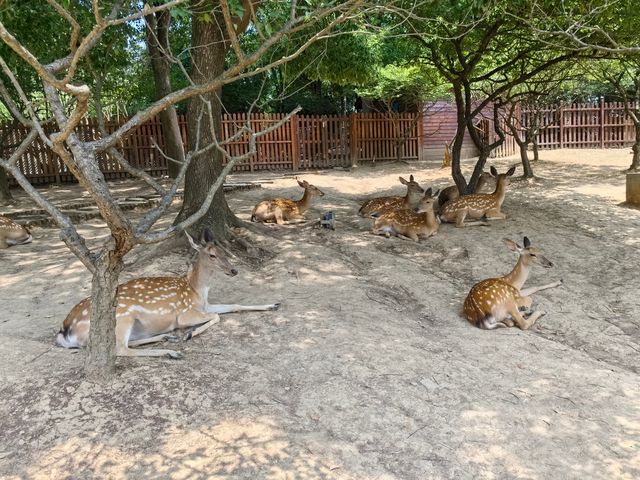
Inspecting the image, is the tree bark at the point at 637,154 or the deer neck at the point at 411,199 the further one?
the tree bark at the point at 637,154

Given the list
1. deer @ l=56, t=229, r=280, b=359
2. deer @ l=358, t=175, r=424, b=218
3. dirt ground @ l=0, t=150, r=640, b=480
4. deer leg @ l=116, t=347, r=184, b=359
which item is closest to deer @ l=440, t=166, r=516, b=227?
deer @ l=358, t=175, r=424, b=218

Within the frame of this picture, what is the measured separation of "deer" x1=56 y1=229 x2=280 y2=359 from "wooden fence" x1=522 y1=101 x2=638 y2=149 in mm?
20075

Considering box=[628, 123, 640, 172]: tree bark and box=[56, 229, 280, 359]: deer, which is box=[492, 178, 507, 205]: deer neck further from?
box=[628, 123, 640, 172]: tree bark

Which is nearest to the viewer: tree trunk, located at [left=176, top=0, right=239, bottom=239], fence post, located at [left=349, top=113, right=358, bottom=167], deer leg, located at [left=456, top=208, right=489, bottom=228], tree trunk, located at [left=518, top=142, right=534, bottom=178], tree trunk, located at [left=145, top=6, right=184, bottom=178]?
tree trunk, located at [left=176, top=0, right=239, bottom=239]

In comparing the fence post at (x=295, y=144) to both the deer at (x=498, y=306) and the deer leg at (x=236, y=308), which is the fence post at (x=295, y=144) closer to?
the deer at (x=498, y=306)

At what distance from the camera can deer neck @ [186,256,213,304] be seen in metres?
5.33

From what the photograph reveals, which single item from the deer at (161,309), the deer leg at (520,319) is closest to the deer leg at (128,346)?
the deer at (161,309)

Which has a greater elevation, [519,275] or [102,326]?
[102,326]

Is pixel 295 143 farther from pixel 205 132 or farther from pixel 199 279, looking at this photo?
pixel 199 279

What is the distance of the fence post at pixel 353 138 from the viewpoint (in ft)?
63.3

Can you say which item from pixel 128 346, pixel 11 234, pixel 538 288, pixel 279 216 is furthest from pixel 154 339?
pixel 279 216

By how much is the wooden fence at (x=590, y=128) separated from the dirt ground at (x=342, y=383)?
1665 centimetres

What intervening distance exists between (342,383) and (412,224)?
4.95 meters

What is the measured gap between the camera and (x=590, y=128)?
75.7ft
